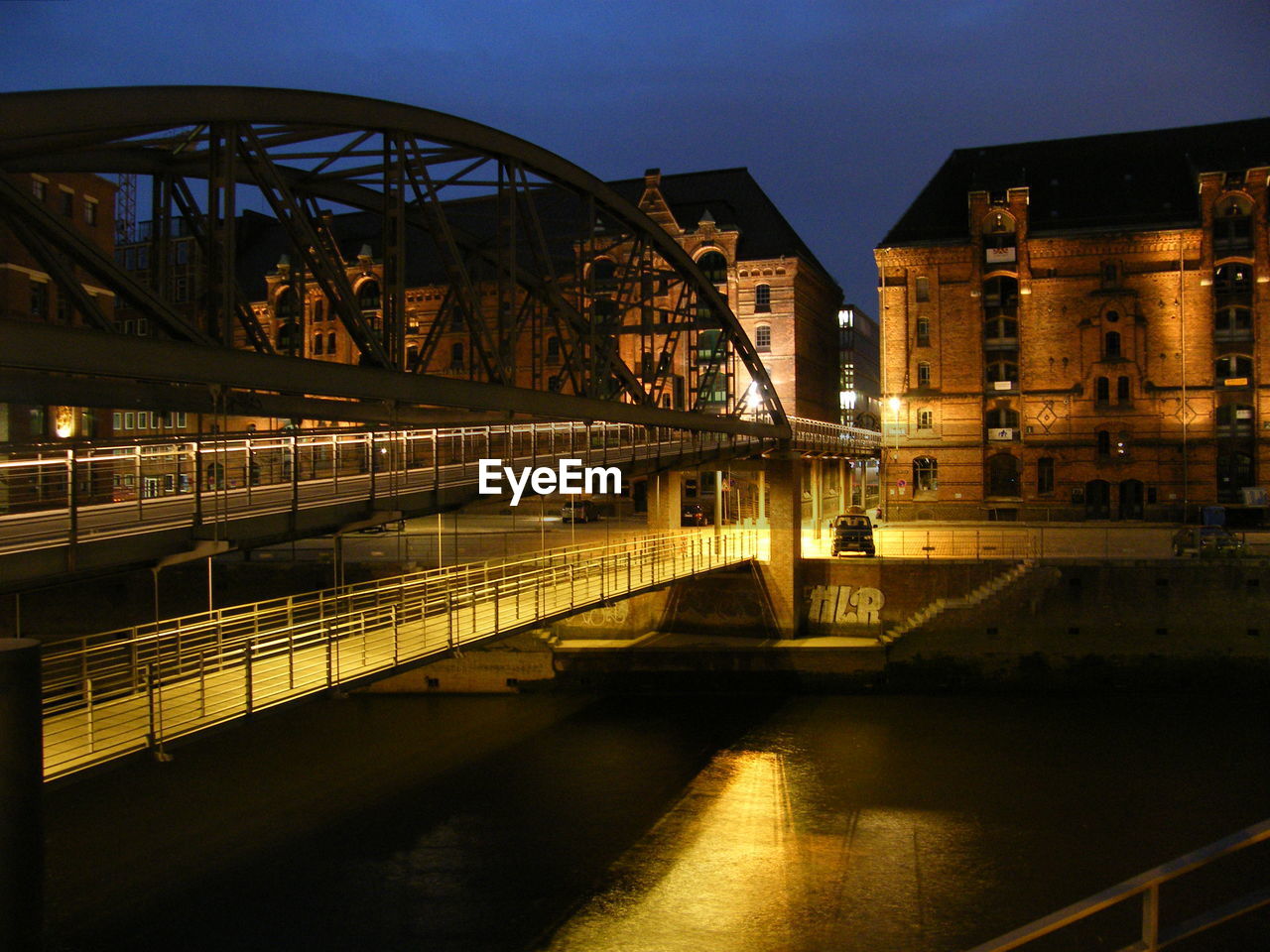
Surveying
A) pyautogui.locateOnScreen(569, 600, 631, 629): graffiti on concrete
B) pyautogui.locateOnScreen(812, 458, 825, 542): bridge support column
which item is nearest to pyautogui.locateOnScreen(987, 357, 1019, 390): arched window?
pyautogui.locateOnScreen(812, 458, 825, 542): bridge support column

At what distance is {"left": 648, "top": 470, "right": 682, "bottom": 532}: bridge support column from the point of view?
3475cm

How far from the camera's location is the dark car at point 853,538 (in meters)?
34.2

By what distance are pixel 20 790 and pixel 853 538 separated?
2770 cm

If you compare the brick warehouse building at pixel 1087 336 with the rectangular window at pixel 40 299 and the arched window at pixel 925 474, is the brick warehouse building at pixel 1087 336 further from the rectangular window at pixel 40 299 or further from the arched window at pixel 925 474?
the rectangular window at pixel 40 299

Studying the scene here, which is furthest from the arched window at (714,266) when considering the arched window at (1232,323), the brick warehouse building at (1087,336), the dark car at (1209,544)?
the dark car at (1209,544)

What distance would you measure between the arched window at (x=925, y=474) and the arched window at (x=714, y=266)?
14169 millimetres

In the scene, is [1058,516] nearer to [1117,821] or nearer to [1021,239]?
[1021,239]

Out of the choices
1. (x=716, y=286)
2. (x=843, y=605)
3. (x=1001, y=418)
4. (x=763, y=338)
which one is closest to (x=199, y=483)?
(x=843, y=605)

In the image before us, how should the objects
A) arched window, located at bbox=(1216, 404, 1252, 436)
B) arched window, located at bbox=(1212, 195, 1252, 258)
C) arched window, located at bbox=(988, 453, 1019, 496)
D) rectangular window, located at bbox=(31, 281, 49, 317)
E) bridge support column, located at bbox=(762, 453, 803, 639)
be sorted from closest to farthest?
rectangular window, located at bbox=(31, 281, 49, 317) < bridge support column, located at bbox=(762, 453, 803, 639) < arched window, located at bbox=(1212, 195, 1252, 258) < arched window, located at bbox=(1216, 404, 1252, 436) < arched window, located at bbox=(988, 453, 1019, 496)

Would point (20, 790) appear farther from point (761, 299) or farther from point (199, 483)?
point (761, 299)

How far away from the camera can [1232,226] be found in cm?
4809

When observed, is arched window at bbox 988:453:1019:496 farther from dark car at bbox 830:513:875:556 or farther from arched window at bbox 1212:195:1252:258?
dark car at bbox 830:513:875:556

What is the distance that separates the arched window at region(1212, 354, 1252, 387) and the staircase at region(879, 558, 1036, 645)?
78.9ft

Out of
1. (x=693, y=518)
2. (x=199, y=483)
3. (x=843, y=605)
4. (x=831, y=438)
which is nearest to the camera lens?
(x=199, y=483)
